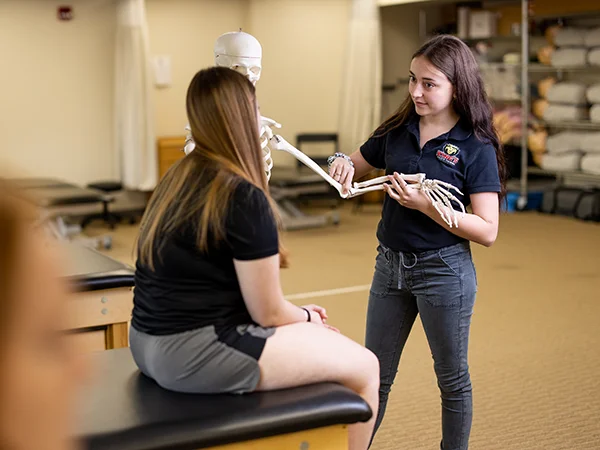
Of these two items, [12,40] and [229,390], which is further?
[12,40]

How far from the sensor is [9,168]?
661 millimetres

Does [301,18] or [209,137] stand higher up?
[301,18]

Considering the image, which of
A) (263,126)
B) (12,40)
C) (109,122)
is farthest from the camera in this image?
(109,122)

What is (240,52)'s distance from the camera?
243 cm

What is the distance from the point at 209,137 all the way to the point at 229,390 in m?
0.57

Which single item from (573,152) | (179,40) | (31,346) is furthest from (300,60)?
(31,346)

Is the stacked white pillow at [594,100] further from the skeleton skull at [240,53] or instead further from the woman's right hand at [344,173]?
the skeleton skull at [240,53]

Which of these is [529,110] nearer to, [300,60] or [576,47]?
[576,47]

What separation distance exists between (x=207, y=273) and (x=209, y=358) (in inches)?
7.4

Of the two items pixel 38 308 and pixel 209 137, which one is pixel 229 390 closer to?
pixel 209 137

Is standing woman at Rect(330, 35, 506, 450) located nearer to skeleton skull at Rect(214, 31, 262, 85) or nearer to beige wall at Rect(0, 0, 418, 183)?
skeleton skull at Rect(214, 31, 262, 85)

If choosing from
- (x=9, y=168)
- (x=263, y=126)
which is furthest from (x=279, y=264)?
(x=9, y=168)

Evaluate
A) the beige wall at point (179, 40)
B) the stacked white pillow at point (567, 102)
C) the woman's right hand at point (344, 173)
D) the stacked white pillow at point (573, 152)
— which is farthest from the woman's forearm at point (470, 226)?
the beige wall at point (179, 40)

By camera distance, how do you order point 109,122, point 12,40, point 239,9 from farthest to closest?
1. point 239,9
2. point 109,122
3. point 12,40
